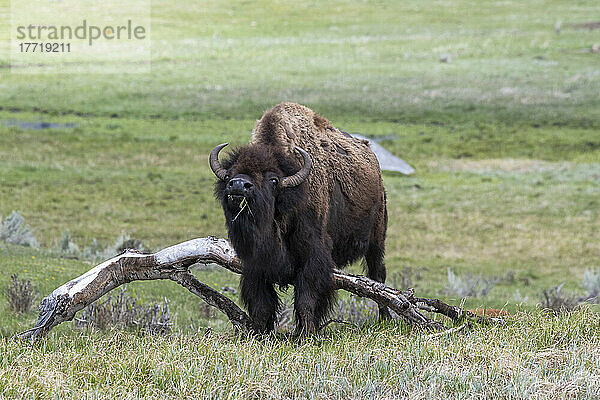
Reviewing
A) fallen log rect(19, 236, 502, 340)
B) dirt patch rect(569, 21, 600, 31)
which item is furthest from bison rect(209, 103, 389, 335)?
dirt patch rect(569, 21, 600, 31)

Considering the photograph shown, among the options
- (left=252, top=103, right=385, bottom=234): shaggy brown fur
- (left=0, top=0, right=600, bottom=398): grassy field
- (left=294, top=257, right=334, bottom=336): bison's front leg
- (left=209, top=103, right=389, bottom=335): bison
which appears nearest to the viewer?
(left=0, top=0, right=600, bottom=398): grassy field

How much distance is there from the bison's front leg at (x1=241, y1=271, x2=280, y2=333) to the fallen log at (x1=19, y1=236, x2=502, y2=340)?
0.09 m

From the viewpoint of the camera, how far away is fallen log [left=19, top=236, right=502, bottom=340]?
7275 mm

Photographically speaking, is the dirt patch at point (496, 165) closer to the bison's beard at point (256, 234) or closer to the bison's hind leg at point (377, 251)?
the bison's hind leg at point (377, 251)

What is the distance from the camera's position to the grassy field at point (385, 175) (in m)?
6.59

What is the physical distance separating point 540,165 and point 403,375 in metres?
25.3

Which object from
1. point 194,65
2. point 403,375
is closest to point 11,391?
point 403,375

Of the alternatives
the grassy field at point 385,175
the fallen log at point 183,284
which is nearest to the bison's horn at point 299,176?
the fallen log at point 183,284

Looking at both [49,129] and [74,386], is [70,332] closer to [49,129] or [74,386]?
[74,386]

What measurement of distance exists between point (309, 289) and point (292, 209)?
2.76 feet

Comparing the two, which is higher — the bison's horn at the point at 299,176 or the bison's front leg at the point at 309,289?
the bison's horn at the point at 299,176

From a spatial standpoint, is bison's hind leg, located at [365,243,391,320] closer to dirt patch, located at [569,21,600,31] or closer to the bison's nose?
the bison's nose

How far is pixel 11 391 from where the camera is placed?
5977 mm

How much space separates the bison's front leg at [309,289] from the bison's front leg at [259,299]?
269mm
